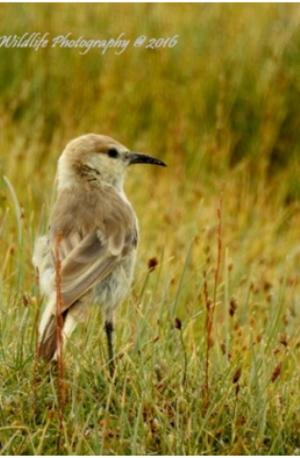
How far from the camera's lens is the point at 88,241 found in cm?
619

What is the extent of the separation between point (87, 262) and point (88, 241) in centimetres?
20

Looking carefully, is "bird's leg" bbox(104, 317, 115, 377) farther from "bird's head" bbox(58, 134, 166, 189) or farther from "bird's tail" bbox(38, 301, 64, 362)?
"bird's head" bbox(58, 134, 166, 189)

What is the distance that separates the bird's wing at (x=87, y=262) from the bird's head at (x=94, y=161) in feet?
1.42

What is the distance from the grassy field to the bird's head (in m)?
0.26

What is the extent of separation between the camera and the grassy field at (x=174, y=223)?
18.5 feet

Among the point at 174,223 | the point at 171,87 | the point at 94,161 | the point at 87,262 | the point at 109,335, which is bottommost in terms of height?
the point at 109,335

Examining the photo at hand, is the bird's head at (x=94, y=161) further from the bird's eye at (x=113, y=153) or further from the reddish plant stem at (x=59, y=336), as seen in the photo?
the reddish plant stem at (x=59, y=336)

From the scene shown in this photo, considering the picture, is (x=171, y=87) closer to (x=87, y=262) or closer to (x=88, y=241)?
(x=88, y=241)

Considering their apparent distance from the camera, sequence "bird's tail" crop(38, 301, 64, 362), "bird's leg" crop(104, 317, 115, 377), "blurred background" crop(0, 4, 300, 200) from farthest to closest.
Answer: "blurred background" crop(0, 4, 300, 200) → "bird's leg" crop(104, 317, 115, 377) → "bird's tail" crop(38, 301, 64, 362)

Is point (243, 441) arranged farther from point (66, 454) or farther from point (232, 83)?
point (232, 83)

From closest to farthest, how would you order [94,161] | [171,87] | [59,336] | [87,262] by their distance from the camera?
1. [59,336]
2. [87,262]
3. [94,161]
4. [171,87]

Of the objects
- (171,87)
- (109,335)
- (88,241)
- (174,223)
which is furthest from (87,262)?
(171,87)

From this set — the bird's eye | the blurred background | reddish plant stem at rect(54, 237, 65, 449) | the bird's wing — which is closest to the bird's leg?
the bird's wing

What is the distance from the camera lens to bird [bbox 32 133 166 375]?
5863 millimetres
